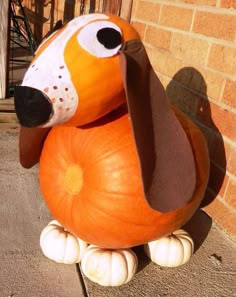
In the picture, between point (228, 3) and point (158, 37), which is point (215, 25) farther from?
point (158, 37)

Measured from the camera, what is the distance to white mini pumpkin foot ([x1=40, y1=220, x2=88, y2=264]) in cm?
176

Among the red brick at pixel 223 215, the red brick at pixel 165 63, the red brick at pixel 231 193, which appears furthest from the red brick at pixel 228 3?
the red brick at pixel 223 215

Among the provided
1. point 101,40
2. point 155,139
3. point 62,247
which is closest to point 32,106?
point 101,40

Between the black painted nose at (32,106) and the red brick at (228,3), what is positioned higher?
the red brick at (228,3)

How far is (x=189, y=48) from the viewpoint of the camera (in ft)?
7.97

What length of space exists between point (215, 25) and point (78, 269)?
1.48 m

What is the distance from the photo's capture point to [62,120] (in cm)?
143

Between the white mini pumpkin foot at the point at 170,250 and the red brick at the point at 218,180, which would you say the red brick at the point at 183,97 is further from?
the white mini pumpkin foot at the point at 170,250

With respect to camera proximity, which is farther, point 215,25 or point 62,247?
point 215,25

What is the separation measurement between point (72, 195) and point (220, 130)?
98 cm

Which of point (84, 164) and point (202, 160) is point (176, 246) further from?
point (84, 164)

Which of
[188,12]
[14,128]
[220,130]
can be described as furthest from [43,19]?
[220,130]

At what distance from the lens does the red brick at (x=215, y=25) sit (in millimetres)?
2068

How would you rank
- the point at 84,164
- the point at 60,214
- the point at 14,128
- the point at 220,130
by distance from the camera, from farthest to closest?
the point at 14,128, the point at 220,130, the point at 60,214, the point at 84,164
